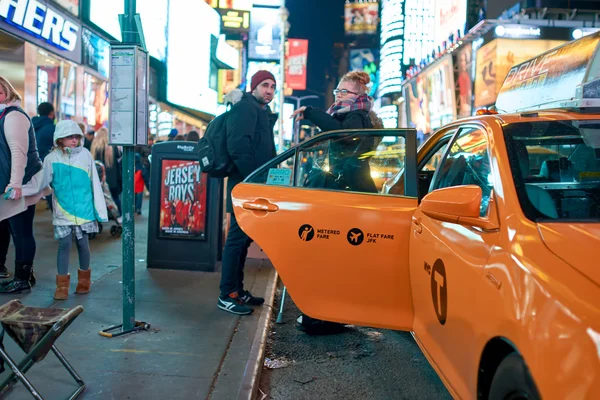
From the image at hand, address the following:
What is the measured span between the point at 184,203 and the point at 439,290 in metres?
4.32

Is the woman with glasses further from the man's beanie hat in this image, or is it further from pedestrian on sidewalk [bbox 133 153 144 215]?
pedestrian on sidewalk [bbox 133 153 144 215]

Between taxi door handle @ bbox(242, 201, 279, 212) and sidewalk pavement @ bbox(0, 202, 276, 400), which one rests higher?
taxi door handle @ bbox(242, 201, 279, 212)

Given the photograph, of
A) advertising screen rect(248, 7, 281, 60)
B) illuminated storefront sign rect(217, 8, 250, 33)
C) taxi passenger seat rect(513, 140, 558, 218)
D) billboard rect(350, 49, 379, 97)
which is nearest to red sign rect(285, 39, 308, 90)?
advertising screen rect(248, 7, 281, 60)

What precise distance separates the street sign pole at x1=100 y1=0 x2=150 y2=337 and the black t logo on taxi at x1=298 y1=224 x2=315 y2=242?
134 cm

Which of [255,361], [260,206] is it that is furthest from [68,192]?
[255,361]

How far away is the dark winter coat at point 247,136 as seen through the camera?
4.91 metres

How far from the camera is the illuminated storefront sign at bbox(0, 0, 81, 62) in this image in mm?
11367

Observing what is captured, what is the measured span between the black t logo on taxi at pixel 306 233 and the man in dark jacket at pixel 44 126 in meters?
5.93

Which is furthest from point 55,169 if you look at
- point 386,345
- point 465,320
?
point 465,320

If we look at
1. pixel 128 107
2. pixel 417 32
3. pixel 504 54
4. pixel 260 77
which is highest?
pixel 417 32

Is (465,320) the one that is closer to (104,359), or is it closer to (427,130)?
(104,359)

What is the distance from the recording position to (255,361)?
3922mm

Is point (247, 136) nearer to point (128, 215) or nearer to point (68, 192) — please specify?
point (128, 215)

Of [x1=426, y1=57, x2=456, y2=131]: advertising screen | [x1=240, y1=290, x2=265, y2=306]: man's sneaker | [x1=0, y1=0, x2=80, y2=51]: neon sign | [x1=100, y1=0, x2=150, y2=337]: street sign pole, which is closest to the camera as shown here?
[x1=100, y1=0, x2=150, y2=337]: street sign pole
